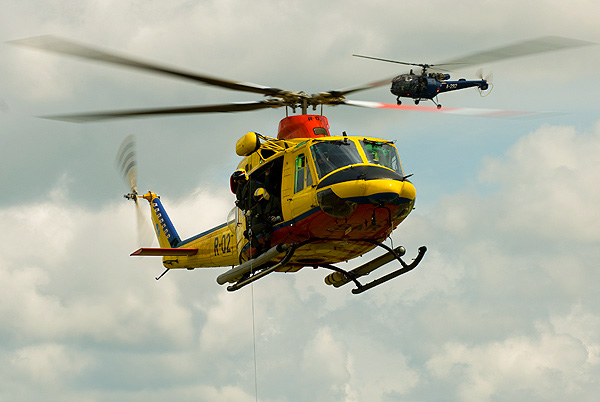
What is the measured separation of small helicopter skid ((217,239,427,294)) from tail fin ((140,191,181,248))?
26.4ft

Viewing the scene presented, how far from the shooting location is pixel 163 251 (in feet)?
91.8

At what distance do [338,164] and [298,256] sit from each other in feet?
11.2

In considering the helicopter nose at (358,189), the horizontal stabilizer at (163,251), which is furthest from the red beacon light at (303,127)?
the horizontal stabilizer at (163,251)

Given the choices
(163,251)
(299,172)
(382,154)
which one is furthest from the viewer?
(163,251)

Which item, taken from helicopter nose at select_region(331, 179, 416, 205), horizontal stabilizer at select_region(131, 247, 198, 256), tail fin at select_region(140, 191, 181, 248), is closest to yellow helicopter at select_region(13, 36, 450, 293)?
helicopter nose at select_region(331, 179, 416, 205)

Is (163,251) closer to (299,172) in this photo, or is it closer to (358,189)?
(299,172)

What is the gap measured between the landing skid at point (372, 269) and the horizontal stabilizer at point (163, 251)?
19.1 feet

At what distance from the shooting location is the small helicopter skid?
2202cm

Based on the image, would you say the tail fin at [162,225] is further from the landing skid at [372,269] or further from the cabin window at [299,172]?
the cabin window at [299,172]

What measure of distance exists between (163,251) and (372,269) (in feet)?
26.3

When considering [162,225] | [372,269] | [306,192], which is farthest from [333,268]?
[162,225]

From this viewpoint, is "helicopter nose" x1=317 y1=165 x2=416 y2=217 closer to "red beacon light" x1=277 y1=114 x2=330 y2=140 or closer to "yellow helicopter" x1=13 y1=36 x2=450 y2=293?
"yellow helicopter" x1=13 y1=36 x2=450 y2=293

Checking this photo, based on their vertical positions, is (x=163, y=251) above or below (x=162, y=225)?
below

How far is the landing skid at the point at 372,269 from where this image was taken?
908 inches
